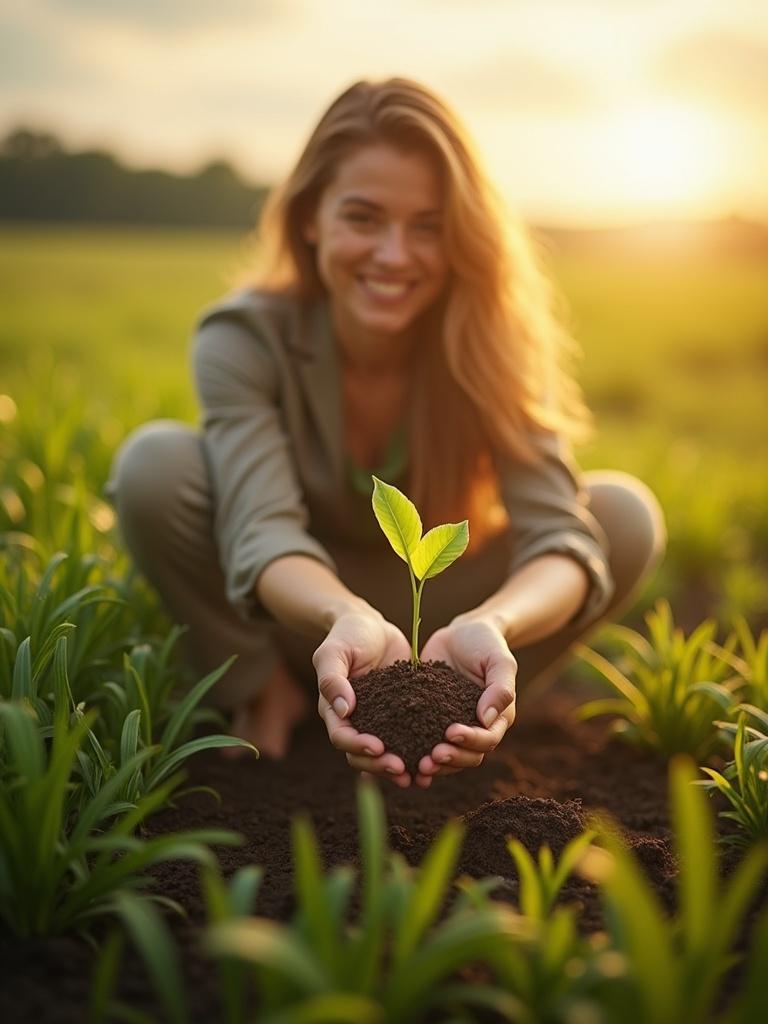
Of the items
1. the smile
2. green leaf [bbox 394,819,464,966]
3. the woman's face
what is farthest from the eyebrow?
green leaf [bbox 394,819,464,966]

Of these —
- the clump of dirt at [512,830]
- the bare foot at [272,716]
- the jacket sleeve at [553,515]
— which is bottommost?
the bare foot at [272,716]

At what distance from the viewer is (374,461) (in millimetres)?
2674

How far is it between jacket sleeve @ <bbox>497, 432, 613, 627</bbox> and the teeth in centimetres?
48

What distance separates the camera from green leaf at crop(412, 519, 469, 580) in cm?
154

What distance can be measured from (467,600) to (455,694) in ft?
3.18

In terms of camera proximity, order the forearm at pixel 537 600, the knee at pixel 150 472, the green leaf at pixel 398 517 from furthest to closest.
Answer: the knee at pixel 150 472
the forearm at pixel 537 600
the green leaf at pixel 398 517

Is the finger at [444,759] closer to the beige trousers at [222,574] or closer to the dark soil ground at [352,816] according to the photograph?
the dark soil ground at [352,816]

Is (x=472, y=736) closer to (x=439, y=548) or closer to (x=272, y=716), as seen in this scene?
(x=439, y=548)

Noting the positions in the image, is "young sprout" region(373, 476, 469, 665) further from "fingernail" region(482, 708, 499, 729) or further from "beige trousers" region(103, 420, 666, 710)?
"beige trousers" region(103, 420, 666, 710)

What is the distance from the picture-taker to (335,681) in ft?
5.17

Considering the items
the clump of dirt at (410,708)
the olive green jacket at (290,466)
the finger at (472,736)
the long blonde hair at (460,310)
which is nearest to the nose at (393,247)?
the long blonde hair at (460,310)

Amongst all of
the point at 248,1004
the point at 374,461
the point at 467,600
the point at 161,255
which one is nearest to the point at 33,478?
the point at 374,461

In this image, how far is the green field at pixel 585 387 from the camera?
3.52 m

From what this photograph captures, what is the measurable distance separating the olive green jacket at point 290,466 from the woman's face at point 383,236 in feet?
0.63
